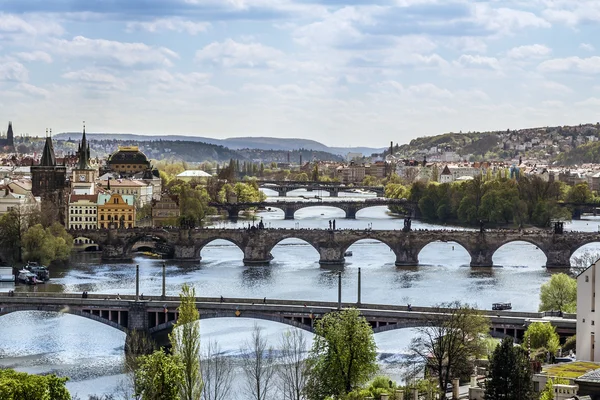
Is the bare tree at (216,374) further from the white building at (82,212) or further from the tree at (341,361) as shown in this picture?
the white building at (82,212)

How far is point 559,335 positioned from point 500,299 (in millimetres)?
17555

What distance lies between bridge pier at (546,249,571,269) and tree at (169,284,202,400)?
121 ft

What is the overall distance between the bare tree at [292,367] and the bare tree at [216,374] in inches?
54.6

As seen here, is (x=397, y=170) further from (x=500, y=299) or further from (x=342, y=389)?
(x=342, y=389)

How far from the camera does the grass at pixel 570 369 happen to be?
27.5m

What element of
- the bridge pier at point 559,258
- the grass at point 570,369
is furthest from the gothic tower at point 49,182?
the grass at point 570,369

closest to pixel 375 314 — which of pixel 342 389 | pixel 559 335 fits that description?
pixel 559 335

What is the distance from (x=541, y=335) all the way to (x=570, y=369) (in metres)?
8.27

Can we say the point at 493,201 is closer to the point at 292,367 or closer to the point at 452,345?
the point at 292,367

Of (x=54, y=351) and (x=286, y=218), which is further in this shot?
(x=286, y=218)

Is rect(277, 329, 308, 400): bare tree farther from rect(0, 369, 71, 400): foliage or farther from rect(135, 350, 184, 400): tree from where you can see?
rect(0, 369, 71, 400): foliage

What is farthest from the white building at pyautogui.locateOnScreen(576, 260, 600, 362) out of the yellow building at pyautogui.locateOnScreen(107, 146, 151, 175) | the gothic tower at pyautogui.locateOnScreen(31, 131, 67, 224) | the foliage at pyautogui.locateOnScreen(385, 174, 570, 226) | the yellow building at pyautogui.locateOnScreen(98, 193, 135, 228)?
the yellow building at pyautogui.locateOnScreen(107, 146, 151, 175)

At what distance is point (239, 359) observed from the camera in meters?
42.0

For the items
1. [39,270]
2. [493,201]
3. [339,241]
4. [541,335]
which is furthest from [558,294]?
[493,201]
